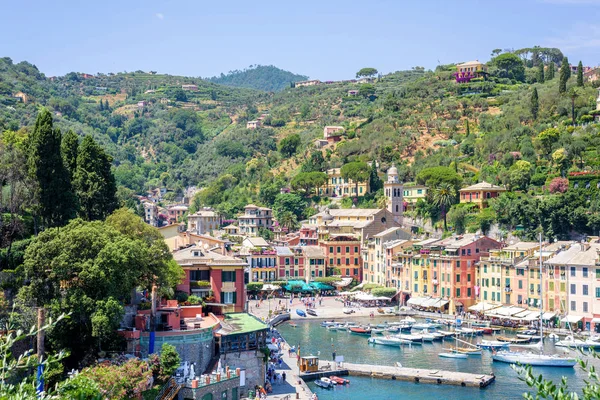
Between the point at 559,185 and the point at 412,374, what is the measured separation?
47711mm

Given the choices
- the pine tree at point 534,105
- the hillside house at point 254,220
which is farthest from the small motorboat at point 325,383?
the pine tree at point 534,105

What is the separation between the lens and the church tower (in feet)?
367

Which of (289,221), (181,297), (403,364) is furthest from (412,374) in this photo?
(289,221)

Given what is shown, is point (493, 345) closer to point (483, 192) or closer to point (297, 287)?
point (297, 287)

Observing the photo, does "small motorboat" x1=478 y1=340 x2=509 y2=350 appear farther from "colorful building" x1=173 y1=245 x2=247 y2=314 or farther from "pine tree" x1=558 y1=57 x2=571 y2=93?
"pine tree" x1=558 y1=57 x2=571 y2=93

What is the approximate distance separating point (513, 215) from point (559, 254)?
17613 mm

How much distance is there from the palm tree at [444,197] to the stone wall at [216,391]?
64.4 meters

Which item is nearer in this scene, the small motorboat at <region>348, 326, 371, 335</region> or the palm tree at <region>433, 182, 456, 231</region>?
the small motorboat at <region>348, 326, 371, 335</region>

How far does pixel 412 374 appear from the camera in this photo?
55.3m

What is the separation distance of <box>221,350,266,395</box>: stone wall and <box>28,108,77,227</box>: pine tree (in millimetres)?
13884

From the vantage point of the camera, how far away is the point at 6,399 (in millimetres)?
14227

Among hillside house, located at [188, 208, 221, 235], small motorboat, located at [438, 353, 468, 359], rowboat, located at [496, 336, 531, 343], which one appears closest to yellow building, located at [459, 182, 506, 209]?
rowboat, located at [496, 336, 531, 343]

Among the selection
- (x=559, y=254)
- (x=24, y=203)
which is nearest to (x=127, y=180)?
(x=559, y=254)

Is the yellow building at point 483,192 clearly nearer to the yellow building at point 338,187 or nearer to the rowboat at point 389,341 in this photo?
the yellow building at point 338,187
